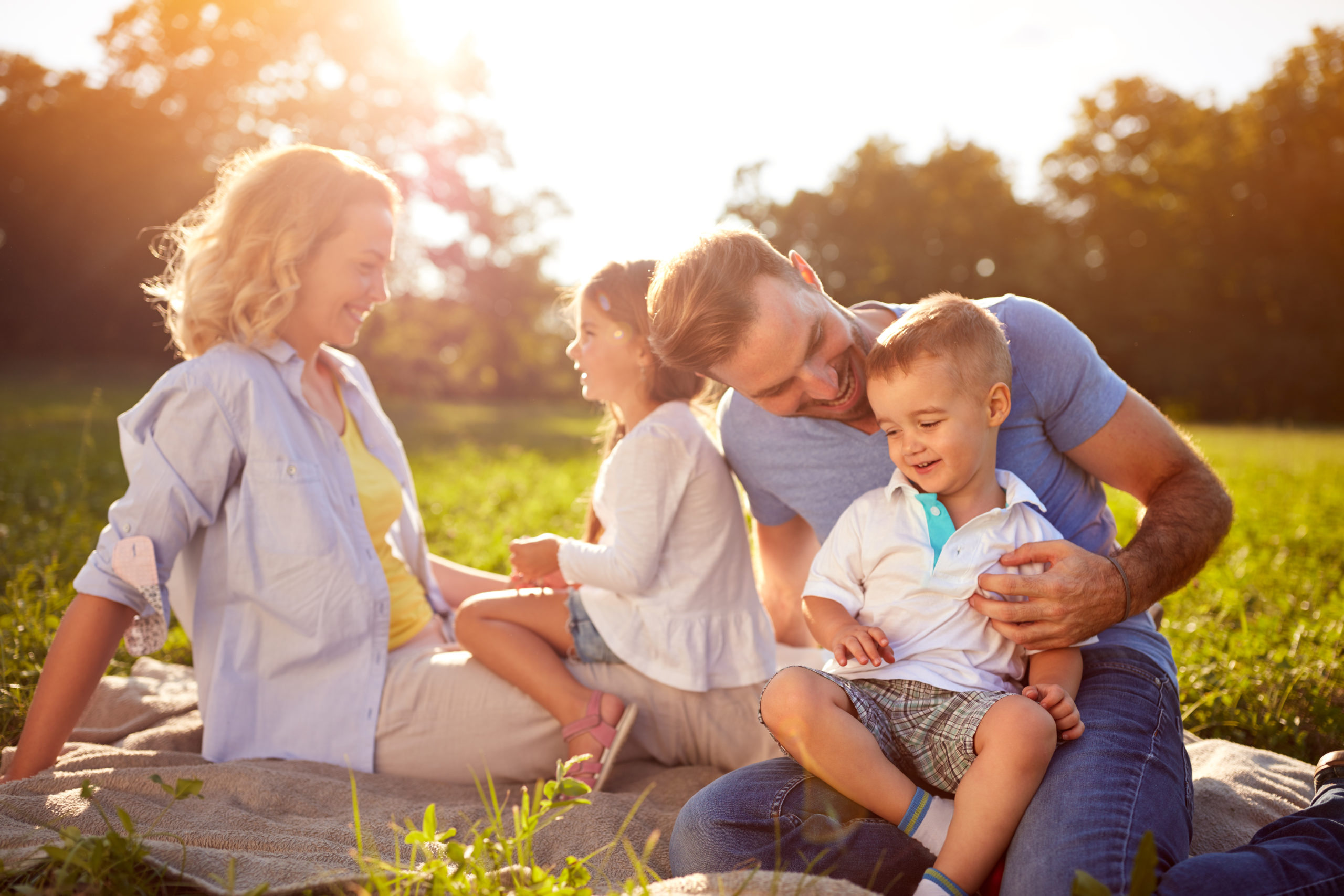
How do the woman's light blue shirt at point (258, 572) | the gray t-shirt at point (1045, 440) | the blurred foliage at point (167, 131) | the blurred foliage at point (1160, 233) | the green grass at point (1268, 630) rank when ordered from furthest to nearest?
1. the blurred foliage at point (1160, 233)
2. the blurred foliage at point (167, 131)
3. the green grass at point (1268, 630)
4. the woman's light blue shirt at point (258, 572)
5. the gray t-shirt at point (1045, 440)

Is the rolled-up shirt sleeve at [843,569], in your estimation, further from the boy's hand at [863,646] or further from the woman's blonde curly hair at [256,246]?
the woman's blonde curly hair at [256,246]

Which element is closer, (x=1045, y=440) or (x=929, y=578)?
(x=929, y=578)

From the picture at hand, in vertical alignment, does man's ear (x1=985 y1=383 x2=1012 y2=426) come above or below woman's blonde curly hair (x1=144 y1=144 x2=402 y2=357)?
below

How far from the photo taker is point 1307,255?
29.0 m

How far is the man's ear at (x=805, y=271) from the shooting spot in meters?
A: 2.51

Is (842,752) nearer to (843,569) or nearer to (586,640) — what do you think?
(843,569)

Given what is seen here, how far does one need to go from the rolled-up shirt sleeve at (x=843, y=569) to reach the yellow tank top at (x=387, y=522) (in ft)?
4.88

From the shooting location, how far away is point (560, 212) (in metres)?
29.6

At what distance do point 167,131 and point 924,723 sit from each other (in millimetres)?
23319

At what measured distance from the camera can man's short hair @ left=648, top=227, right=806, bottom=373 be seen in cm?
235

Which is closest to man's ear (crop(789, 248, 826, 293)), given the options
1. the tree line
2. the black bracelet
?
the black bracelet

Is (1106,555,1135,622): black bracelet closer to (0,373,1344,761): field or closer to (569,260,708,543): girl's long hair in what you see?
(0,373,1344,761): field

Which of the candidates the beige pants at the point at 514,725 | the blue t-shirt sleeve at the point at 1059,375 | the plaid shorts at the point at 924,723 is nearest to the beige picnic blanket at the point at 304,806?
the beige pants at the point at 514,725

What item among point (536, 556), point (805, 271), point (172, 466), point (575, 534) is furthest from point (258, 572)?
point (575, 534)
